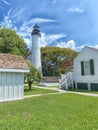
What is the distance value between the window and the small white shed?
10.3 meters

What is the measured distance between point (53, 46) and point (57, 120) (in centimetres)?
4369

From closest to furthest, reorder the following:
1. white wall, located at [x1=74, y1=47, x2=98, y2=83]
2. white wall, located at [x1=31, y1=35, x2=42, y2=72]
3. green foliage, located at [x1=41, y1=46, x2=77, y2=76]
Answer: white wall, located at [x1=74, y1=47, x2=98, y2=83], white wall, located at [x1=31, y1=35, x2=42, y2=72], green foliage, located at [x1=41, y1=46, x2=77, y2=76]

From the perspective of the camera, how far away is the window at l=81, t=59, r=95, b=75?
2283 cm

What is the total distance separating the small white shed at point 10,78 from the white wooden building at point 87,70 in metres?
10.3

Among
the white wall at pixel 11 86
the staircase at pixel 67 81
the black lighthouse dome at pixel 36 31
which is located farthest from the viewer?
the black lighthouse dome at pixel 36 31

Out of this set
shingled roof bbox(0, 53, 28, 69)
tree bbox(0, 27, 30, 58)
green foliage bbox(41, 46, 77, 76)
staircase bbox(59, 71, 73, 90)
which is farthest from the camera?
green foliage bbox(41, 46, 77, 76)

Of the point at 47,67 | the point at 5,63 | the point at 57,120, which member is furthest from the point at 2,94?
the point at 47,67

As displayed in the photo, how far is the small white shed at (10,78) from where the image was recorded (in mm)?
13438

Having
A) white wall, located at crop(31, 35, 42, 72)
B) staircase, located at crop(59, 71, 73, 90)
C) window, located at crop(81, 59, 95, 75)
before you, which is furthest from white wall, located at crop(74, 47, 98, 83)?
white wall, located at crop(31, 35, 42, 72)

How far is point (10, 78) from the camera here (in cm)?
1391

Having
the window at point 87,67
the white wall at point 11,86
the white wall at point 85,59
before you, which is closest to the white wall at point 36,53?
the white wall at point 85,59

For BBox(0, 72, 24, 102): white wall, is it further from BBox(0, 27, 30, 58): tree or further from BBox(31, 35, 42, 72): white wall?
BBox(31, 35, 42, 72): white wall

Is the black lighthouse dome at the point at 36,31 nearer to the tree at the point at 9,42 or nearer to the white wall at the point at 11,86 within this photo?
the tree at the point at 9,42

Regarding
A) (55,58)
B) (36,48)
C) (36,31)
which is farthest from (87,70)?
(55,58)
